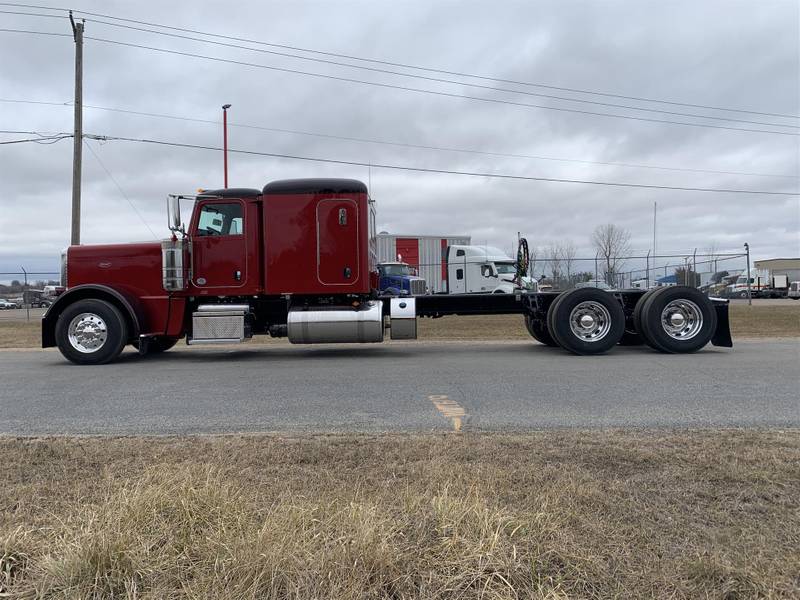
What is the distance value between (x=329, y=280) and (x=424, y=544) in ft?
27.8

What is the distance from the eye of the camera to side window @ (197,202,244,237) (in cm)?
1101

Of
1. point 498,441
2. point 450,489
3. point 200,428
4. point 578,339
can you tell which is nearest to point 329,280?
point 578,339

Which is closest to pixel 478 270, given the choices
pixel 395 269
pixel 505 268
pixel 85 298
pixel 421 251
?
pixel 505 268

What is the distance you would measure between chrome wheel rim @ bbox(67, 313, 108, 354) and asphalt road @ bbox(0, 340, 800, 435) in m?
0.41

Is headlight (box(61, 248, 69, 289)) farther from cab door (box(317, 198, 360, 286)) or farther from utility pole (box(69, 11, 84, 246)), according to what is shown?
utility pole (box(69, 11, 84, 246))

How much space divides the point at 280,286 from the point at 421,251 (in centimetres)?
2001

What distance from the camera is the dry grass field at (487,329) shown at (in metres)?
15.7

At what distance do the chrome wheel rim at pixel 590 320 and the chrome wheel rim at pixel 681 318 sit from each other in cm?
104

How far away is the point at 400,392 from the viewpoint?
7.41m

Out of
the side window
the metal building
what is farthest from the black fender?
the metal building

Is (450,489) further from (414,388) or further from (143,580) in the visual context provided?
(414,388)

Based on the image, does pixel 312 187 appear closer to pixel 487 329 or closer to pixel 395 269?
pixel 487 329

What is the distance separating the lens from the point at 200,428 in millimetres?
5648

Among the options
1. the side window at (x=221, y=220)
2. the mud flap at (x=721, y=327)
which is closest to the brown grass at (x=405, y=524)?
the side window at (x=221, y=220)
